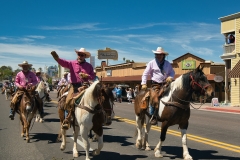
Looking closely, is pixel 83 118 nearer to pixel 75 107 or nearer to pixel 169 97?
pixel 75 107

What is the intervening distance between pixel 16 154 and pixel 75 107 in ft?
7.27

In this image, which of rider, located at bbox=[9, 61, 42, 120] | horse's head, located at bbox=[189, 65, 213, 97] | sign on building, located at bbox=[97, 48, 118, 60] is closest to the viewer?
horse's head, located at bbox=[189, 65, 213, 97]

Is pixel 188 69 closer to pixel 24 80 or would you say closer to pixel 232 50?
pixel 232 50

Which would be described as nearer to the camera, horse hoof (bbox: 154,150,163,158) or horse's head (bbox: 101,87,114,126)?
horse's head (bbox: 101,87,114,126)

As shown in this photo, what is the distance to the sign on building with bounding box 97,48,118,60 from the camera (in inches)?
2773

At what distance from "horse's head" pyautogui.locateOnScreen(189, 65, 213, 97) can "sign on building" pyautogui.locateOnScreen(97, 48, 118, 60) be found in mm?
63599

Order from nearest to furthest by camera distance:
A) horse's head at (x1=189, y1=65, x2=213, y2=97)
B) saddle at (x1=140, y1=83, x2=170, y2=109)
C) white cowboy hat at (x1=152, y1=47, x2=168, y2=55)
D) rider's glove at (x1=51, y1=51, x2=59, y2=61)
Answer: horse's head at (x1=189, y1=65, x2=213, y2=97) < rider's glove at (x1=51, y1=51, x2=59, y2=61) < saddle at (x1=140, y1=83, x2=170, y2=109) < white cowboy hat at (x1=152, y1=47, x2=168, y2=55)

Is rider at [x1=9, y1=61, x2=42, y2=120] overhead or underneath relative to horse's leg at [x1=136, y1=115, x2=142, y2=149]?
overhead

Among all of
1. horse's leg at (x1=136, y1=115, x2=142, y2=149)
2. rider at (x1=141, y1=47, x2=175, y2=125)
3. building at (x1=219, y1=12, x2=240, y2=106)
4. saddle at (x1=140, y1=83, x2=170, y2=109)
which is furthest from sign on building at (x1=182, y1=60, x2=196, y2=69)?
saddle at (x1=140, y1=83, x2=170, y2=109)

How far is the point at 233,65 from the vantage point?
93.2 feet

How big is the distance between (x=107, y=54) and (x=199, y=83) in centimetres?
6456

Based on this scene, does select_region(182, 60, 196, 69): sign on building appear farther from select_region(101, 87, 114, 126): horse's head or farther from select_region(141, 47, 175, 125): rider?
select_region(101, 87, 114, 126): horse's head

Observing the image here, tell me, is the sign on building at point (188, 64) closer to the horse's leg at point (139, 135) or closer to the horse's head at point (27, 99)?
the horse's head at point (27, 99)

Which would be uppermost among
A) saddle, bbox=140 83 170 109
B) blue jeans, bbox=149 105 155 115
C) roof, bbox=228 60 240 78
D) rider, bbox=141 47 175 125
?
roof, bbox=228 60 240 78
